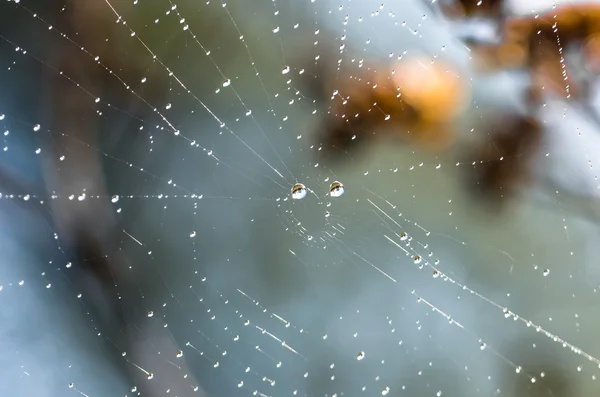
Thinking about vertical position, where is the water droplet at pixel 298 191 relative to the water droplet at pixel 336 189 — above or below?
above

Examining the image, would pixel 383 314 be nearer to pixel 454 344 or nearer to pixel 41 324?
pixel 454 344

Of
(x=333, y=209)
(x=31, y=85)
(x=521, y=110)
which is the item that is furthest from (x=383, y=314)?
(x=31, y=85)

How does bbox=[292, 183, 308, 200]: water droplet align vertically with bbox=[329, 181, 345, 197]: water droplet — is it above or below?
above

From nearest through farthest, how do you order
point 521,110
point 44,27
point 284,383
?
point 44,27
point 284,383
point 521,110
